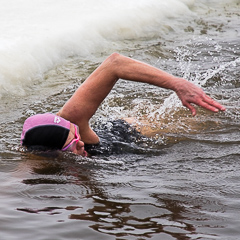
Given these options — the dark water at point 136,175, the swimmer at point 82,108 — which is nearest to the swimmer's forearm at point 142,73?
A: the swimmer at point 82,108

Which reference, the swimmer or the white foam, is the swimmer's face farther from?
the white foam

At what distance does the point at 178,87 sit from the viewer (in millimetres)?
3256

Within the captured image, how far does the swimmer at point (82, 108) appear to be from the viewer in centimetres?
356

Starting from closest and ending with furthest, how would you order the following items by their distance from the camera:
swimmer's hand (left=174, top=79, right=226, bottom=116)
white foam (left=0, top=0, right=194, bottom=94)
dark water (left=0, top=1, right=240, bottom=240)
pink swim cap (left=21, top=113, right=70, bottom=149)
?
dark water (left=0, top=1, right=240, bottom=240)
swimmer's hand (left=174, top=79, right=226, bottom=116)
pink swim cap (left=21, top=113, right=70, bottom=149)
white foam (left=0, top=0, right=194, bottom=94)

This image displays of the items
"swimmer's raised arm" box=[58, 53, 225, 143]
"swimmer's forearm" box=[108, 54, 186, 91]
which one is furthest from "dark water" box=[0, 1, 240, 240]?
"swimmer's forearm" box=[108, 54, 186, 91]

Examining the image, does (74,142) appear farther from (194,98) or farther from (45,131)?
(194,98)

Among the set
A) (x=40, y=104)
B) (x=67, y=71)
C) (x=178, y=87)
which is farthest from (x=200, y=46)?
(x=178, y=87)

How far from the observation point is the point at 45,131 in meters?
3.64

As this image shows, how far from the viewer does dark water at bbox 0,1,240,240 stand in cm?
268

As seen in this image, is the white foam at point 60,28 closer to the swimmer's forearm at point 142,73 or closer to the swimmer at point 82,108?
the swimmer at point 82,108

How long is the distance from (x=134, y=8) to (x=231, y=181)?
6.54 meters

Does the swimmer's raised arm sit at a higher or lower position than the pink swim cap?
higher

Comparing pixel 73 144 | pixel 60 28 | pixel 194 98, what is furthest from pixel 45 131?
pixel 60 28

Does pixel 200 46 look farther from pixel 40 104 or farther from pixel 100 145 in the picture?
pixel 100 145
